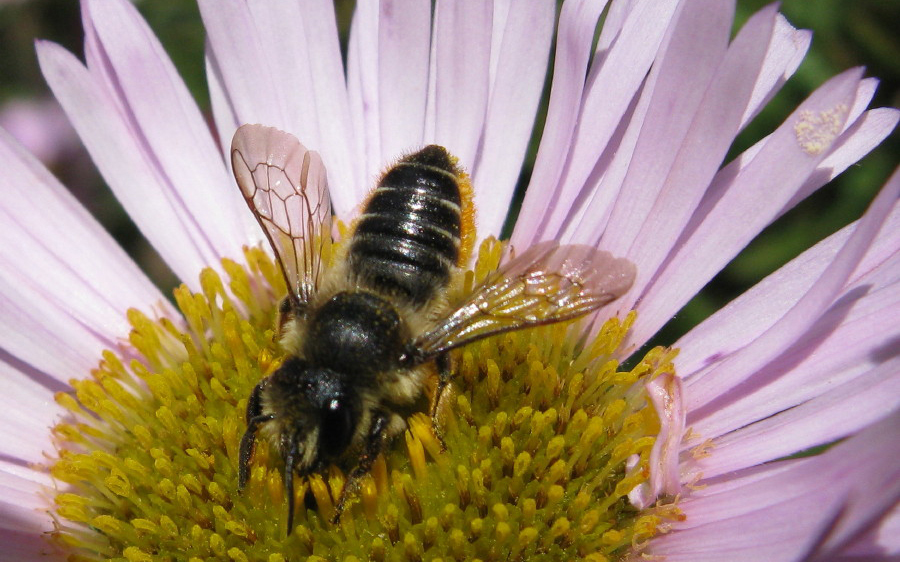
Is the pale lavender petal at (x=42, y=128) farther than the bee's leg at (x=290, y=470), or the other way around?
the pale lavender petal at (x=42, y=128)

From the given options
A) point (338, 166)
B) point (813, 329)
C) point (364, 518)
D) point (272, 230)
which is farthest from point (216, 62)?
point (813, 329)

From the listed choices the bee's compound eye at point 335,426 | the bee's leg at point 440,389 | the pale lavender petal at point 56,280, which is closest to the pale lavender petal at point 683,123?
the bee's leg at point 440,389

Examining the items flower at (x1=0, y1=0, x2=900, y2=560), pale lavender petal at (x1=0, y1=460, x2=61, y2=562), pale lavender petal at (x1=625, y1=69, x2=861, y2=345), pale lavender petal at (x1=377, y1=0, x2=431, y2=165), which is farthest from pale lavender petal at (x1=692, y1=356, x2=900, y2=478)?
pale lavender petal at (x1=0, y1=460, x2=61, y2=562)

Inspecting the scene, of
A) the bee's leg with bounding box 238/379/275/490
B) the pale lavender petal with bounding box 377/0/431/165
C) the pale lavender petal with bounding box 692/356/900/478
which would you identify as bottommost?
the pale lavender petal with bounding box 692/356/900/478

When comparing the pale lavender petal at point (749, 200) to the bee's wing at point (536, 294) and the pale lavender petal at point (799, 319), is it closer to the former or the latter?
the pale lavender petal at point (799, 319)

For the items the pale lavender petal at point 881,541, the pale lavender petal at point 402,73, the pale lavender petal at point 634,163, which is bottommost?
the pale lavender petal at point 881,541

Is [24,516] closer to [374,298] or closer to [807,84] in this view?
[374,298]

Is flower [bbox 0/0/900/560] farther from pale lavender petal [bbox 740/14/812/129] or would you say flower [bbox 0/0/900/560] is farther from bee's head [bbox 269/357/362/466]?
bee's head [bbox 269/357/362/466]
